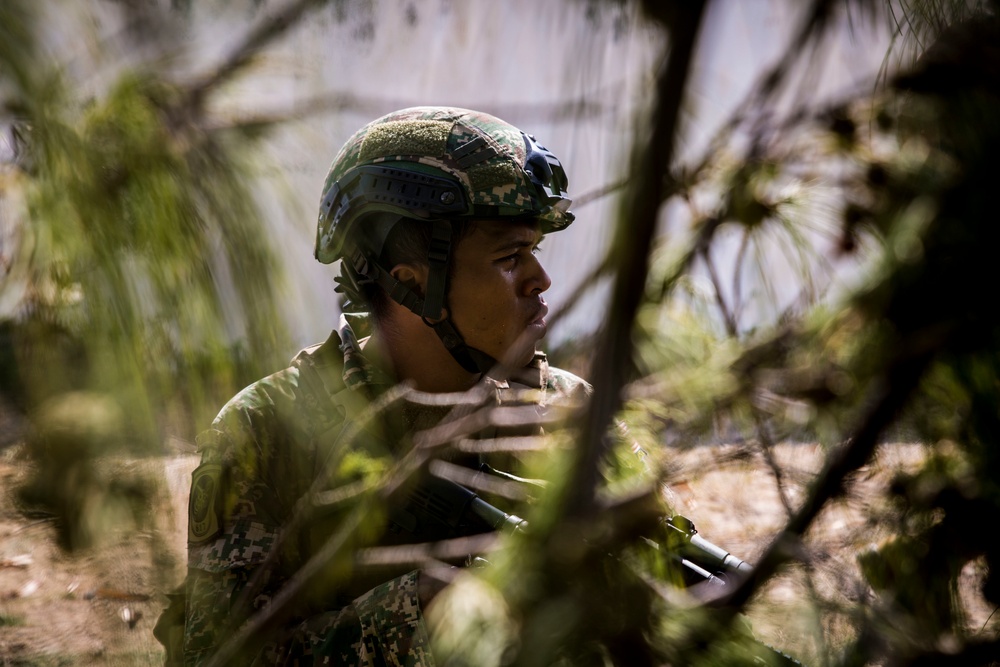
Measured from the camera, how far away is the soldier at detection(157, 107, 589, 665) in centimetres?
185

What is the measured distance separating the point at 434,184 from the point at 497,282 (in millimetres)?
306

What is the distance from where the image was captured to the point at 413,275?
7.18ft

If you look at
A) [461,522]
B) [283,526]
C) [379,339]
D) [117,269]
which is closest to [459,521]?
[461,522]

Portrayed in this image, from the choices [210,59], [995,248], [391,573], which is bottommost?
[391,573]

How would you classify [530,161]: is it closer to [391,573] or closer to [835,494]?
[391,573]

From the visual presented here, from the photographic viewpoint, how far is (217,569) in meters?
1.83

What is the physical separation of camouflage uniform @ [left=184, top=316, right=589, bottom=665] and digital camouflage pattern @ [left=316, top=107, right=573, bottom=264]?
42cm

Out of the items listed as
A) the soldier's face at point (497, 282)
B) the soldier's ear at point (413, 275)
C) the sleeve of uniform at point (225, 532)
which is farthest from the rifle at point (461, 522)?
the soldier's ear at point (413, 275)

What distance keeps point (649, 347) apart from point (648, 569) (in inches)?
10.7

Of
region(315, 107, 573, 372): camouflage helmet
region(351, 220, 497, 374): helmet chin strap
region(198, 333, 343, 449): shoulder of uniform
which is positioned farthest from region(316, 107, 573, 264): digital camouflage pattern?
region(198, 333, 343, 449): shoulder of uniform

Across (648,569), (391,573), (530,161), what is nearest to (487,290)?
(530,161)

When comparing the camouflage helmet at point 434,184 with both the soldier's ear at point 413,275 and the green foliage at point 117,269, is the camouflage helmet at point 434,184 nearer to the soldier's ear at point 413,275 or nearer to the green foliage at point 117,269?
the soldier's ear at point 413,275

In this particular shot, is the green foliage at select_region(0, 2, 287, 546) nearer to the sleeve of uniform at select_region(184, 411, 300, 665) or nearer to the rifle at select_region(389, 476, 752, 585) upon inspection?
the rifle at select_region(389, 476, 752, 585)

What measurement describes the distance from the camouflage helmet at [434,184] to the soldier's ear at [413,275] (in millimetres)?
20
